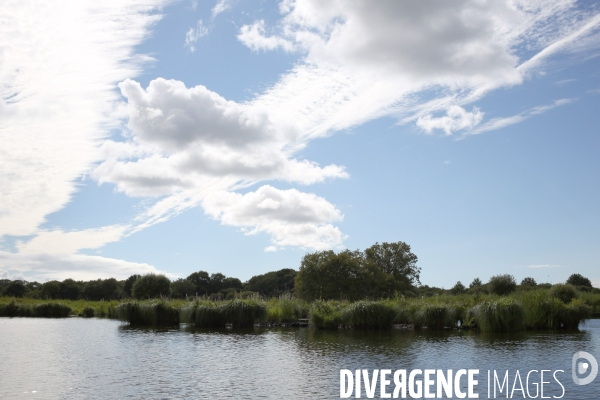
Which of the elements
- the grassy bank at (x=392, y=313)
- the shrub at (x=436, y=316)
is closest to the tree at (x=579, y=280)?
the grassy bank at (x=392, y=313)

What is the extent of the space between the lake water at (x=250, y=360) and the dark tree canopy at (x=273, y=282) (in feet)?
283

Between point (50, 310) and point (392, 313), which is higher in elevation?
point (392, 313)

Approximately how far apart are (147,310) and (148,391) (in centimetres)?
2384

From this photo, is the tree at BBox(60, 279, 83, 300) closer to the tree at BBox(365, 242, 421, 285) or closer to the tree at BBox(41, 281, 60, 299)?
the tree at BBox(41, 281, 60, 299)

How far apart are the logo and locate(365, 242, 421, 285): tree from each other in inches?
2340

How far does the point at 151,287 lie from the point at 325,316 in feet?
99.5

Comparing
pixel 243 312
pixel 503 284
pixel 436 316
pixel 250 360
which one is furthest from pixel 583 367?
pixel 503 284

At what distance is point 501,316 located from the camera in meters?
26.8

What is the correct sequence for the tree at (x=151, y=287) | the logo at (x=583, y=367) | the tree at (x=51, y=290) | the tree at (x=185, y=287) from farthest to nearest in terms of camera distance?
the tree at (x=185, y=287) → the tree at (x=51, y=290) → the tree at (x=151, y=287) → the logo at (x=583, y=367)

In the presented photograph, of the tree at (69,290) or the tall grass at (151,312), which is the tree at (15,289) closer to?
the tree at (69,290)

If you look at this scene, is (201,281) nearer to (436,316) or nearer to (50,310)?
(50,310)

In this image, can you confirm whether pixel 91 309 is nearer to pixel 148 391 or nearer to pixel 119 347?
pixel 119 347

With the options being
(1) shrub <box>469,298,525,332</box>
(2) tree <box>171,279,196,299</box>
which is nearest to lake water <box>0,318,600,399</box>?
(1) shrub <box>469,298,525,332</box>

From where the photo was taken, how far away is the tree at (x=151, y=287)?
55844 millimetres
